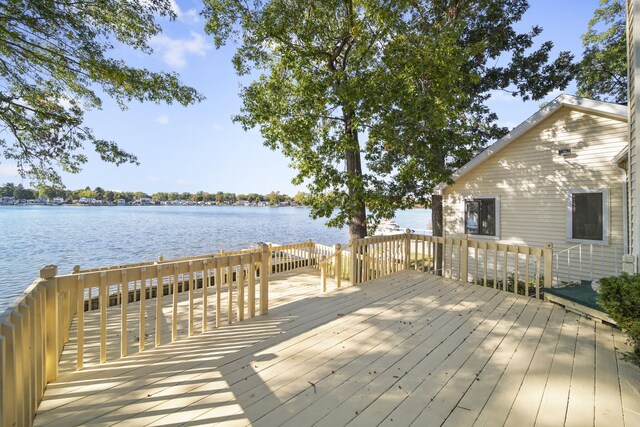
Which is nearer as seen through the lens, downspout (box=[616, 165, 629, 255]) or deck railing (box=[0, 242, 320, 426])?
deck railing (box=[0, 242, 320, 426])

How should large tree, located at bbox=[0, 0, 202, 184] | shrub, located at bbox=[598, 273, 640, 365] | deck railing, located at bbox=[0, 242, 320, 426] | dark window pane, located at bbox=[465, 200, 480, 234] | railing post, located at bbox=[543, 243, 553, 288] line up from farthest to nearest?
dark window pane, located at bbox=[465, 200, 480, 234]
large tree, located at bbox=[0, 0, 202, 184]
railing post, located at bbox=[543, 243, 553, 288]
shrub, located at bbox=[598, 273, 640, 365]
deck railing, located at bbox=[0, 242, 320, 426]

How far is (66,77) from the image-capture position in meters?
6.45

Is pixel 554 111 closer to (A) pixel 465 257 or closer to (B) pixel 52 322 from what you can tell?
(A) pixel 465 257

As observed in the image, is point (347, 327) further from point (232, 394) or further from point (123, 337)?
point (123, 337)

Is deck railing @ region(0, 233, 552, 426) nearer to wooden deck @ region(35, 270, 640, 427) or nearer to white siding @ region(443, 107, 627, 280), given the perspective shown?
wooden deck @ region(35, 270, 640, 427)

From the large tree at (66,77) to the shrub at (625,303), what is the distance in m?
8.63

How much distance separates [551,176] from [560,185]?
33 cm

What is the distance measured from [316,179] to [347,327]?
4.95 metres

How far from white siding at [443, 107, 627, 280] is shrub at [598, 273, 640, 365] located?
16.3ft

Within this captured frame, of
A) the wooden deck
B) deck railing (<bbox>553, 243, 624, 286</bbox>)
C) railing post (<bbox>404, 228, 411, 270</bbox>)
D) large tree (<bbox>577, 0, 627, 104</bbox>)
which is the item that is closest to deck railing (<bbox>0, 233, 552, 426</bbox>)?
the wooden deck

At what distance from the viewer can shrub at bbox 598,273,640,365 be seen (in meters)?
2.75

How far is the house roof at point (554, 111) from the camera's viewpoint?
616 cm

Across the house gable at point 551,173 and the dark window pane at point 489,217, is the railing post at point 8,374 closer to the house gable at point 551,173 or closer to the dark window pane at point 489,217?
the house gable at point 551,173

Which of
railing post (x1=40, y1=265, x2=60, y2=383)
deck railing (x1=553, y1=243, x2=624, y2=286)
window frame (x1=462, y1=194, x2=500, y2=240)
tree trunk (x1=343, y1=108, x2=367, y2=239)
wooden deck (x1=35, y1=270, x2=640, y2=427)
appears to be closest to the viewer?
wooden deck (x1=35, y1=270, x2=640, y2=427)
